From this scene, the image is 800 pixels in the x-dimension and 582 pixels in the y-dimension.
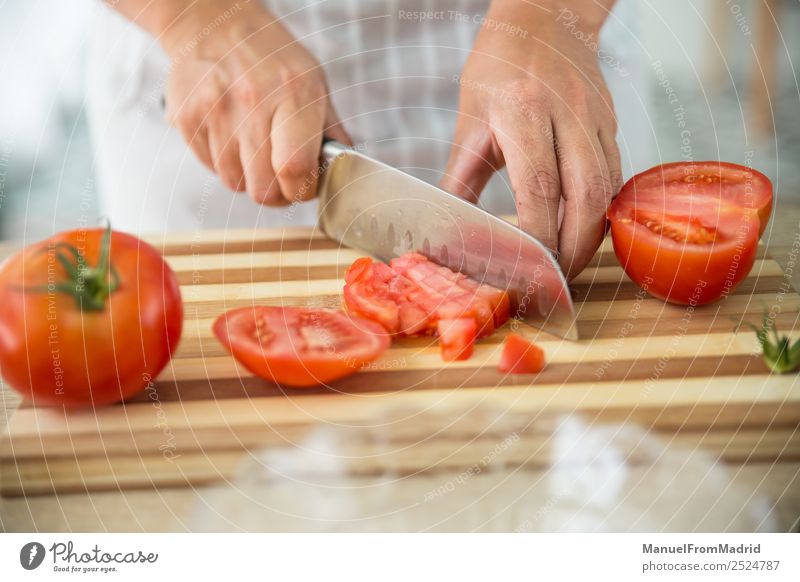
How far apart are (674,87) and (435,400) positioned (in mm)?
363

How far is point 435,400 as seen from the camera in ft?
1.86

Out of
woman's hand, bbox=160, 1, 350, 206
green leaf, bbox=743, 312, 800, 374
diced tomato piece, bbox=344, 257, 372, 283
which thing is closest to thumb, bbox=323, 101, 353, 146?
woman's hand, bbox=160, 1, 350, 206

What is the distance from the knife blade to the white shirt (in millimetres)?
69

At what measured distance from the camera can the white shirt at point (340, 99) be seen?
0.72 m

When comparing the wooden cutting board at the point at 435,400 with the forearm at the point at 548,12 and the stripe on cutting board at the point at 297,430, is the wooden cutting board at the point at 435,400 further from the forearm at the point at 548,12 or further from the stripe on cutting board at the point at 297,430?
the forearm at the point at 548,12

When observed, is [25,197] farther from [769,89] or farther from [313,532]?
[769,89]

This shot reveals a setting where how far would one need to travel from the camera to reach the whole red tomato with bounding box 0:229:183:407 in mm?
516

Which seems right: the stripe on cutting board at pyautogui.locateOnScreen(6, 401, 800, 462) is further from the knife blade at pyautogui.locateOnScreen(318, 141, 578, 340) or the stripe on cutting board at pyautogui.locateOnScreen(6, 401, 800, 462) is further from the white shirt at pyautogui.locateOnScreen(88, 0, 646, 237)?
the white shirt at pyautogui.locateOnScreen(88, 0, 646, 237)

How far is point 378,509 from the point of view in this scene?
1.80ft

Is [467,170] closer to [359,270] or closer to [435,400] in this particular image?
[359,270]

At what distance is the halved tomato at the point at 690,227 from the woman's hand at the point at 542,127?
2 cm

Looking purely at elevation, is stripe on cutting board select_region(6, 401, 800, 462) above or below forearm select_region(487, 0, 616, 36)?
below

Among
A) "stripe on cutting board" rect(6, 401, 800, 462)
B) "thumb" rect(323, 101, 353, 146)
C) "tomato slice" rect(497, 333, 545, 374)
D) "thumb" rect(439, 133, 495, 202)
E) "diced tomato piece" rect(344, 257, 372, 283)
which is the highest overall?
"thumb" rect(323, 101, 353, 146)

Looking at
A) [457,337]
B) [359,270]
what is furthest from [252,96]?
[457,337]
